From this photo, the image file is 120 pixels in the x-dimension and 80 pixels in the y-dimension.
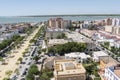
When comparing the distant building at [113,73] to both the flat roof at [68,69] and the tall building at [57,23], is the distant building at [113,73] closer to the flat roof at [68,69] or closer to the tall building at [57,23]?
the flat roof at [68,69]

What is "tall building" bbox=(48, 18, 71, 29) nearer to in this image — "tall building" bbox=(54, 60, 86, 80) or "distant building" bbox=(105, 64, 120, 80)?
"tall building" bbox=(54, 60, 86, 80)

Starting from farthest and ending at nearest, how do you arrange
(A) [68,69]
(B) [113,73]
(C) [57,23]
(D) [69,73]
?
(C) [57,23] < (A) [68,69] < (D) [69,73] < (B) [113,73]

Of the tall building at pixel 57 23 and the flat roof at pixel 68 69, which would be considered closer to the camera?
the flat roof at pixel 68 69

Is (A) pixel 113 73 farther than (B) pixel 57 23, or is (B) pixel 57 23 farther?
(B) pixel 57 23

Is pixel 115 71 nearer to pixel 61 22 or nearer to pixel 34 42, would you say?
pixel 34 42

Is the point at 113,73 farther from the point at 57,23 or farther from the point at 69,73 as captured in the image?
the point at 57,23

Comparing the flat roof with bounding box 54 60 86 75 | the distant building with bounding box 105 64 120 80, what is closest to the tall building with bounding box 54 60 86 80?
the flat roof with bounding box 54 60 86 75

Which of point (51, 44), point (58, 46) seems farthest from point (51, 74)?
point (51, 44)

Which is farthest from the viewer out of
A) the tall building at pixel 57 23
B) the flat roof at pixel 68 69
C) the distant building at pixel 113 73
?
the tall building at pixel 57 23

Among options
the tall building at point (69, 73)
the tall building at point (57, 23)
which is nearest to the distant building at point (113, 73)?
the tall building at point (69, 73)

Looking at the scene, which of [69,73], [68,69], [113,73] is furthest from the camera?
[68,69]

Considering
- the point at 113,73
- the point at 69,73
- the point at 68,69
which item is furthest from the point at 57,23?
the point at 113,73
